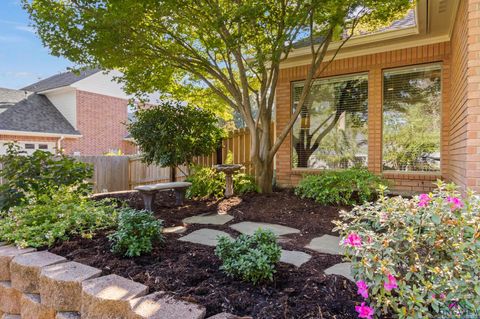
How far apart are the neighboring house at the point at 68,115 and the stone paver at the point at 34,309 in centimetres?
1133

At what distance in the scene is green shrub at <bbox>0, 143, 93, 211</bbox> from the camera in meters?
3.92

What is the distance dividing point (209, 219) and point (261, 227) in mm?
802

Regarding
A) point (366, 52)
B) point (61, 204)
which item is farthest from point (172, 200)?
point (366, 52)

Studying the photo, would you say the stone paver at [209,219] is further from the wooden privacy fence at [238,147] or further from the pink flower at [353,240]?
the wooden privacy fence at [238,147]

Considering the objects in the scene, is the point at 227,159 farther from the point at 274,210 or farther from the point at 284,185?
the point at 274,210

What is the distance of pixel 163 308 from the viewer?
170 centimetres

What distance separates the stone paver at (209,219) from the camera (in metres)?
3.93

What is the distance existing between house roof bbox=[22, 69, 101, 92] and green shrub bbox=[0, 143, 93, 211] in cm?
1133

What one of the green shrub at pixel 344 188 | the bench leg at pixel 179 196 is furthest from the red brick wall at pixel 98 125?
the green shrub at pixel 344 188

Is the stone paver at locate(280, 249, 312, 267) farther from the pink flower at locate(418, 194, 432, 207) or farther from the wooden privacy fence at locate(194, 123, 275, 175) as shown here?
the wooden privacy fence at locate(194, 123, 275, 175)

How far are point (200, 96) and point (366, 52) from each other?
146 inches

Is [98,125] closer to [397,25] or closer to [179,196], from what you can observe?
[179,196]

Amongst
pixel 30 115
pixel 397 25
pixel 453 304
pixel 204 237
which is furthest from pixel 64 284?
pixel 30 115

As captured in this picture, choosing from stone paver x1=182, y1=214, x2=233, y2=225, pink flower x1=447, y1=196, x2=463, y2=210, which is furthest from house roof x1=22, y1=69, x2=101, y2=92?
pink flower x1=447, y1=196, x2=463, y2=210
